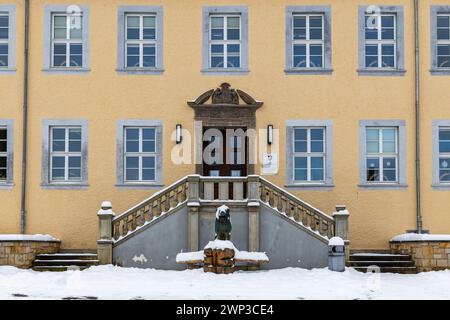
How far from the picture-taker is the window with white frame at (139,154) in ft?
67.7

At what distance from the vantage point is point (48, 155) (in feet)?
67.3

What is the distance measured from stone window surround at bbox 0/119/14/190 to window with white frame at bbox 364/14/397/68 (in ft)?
→ 33.0

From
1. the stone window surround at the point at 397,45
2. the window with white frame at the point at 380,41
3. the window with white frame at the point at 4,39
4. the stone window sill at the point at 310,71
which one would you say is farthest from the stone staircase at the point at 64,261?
the window with white frame at the point at 380,41

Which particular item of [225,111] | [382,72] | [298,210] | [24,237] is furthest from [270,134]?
[24,237]

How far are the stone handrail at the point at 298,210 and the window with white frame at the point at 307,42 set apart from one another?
416 centimetres

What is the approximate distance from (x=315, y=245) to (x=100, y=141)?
21.7 ft

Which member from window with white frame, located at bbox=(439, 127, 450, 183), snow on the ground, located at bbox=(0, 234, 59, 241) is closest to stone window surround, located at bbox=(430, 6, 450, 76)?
window with white frame, located at bbox=(439, 127, 450, 183)

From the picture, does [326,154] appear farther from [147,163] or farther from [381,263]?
[147,163]

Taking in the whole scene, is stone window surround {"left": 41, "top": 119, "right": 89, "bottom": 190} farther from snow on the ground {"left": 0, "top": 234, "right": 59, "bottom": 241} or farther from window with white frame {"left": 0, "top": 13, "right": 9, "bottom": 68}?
window with white frame {"left": 0, "top": 13, "right": 9, "bottom": 68}

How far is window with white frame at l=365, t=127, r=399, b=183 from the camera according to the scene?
68.2 ft

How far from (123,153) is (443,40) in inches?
376

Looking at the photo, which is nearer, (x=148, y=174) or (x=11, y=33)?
(x=148, y=174)

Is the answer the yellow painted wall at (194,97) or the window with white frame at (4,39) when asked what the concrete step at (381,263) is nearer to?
the yellow painted wall at (194,97)

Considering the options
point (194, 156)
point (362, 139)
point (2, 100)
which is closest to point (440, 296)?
point (362, 139)
